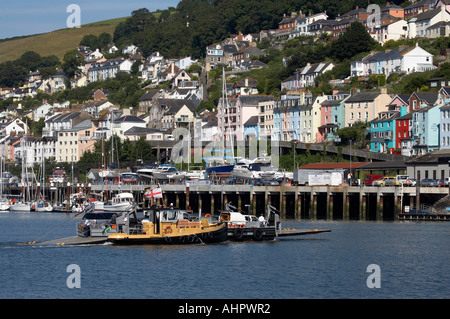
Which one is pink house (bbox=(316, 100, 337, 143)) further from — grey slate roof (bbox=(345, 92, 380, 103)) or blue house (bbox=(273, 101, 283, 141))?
blue house (bbox=(273, 101, 283, 141))

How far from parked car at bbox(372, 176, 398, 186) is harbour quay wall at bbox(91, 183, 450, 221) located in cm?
191

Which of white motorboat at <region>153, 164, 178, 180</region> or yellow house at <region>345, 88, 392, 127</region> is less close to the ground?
yellow house at <region>345, 88, 392, 127</region>

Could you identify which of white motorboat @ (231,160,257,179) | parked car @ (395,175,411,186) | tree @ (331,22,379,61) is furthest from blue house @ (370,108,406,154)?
tree @ (331,22,379,61)

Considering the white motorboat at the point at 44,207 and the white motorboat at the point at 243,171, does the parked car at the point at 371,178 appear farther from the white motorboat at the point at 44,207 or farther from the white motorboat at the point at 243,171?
the white motorboat at the point at 44,207

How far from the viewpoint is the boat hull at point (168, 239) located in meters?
54.8

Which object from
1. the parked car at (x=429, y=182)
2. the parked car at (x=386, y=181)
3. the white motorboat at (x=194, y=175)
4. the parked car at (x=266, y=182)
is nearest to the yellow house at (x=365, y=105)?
the white motorboat at (x=194, y=175)

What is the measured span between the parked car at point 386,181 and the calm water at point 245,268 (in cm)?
1823

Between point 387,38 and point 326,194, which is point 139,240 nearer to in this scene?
point 326,194

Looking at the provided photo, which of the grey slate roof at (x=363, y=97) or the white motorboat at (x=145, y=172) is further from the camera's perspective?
the grey slate roof at (x=363, y=97)

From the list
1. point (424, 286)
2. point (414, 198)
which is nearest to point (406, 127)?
point (414, 198)

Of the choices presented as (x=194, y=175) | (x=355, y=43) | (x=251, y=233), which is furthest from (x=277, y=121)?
(x=251, y=233)

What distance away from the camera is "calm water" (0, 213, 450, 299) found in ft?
134

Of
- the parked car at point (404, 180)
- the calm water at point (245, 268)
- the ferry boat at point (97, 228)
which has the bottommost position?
the calm water at point (245, 268)

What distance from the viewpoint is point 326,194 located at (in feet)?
276
